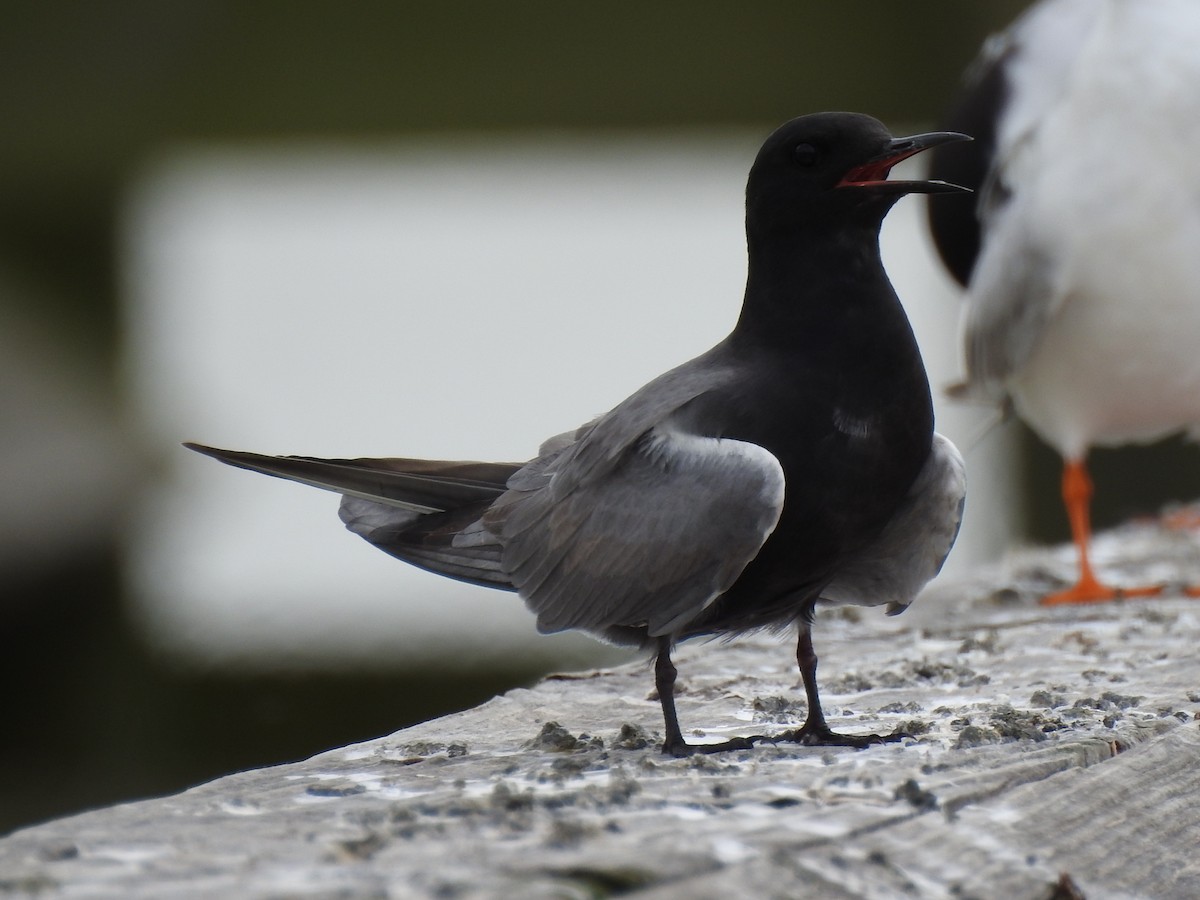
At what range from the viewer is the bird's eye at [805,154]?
78.5 inches

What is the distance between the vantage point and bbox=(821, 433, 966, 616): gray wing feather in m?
2.02

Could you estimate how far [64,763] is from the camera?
5789 mm

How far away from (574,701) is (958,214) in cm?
223

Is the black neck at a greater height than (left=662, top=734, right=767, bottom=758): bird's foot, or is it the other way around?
the black neck

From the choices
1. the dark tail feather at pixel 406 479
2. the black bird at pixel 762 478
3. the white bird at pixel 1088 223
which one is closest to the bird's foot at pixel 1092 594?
the white bird at pixel 1088 223

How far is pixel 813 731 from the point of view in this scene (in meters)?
1.88

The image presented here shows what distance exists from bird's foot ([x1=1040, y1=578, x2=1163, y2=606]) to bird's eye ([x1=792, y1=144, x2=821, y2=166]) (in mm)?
1372

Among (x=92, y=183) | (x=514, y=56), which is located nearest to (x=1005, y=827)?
(x=514, y=56)

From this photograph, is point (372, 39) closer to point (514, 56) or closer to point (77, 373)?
point (514, 56)

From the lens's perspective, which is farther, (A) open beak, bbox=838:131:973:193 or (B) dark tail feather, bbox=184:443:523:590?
(B) dark tail feather, bbox=184:443:523:590

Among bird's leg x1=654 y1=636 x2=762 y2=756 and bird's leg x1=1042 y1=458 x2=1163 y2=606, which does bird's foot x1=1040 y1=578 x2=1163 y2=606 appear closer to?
bird's leg x1=1042 y1=458 x2=1163 y2=606

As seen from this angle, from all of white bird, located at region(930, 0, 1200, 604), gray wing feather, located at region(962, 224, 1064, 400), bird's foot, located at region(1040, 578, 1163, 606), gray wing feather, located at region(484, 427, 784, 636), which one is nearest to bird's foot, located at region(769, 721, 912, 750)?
gray wing feather, located at region(484, 427, 784, 636)

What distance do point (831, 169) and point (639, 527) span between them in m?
0.49

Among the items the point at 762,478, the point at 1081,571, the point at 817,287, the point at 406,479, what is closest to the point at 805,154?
the point at 817,287
